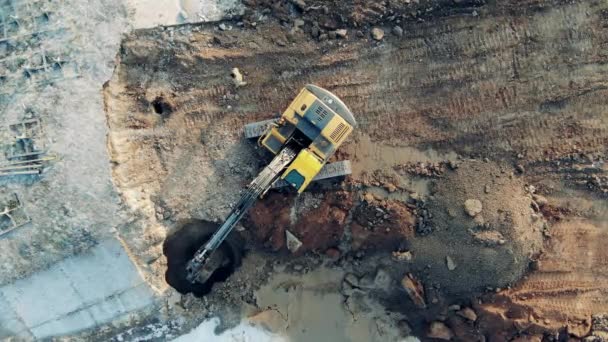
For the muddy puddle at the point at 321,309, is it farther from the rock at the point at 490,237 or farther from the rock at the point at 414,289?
the rock at the point at 490,237

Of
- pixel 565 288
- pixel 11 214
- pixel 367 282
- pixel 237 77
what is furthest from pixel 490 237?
Result: pixel 11 214

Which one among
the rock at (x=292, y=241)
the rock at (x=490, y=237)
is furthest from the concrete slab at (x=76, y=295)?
the rock at (x=490, y=237)

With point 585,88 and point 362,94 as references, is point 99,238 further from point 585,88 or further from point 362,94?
point 585,88

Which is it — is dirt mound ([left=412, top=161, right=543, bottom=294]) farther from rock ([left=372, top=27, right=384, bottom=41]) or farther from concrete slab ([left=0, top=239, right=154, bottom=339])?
concrete slab ([left=0, top=239, right=154, bottom=339])

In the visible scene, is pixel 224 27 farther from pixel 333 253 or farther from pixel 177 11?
pixel 333 253

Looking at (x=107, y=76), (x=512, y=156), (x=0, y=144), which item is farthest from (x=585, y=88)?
(x=0, y=144)

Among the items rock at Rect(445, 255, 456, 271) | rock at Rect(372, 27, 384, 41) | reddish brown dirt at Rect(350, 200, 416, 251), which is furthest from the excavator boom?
rock at Rect(445, 255, 456, 271)
